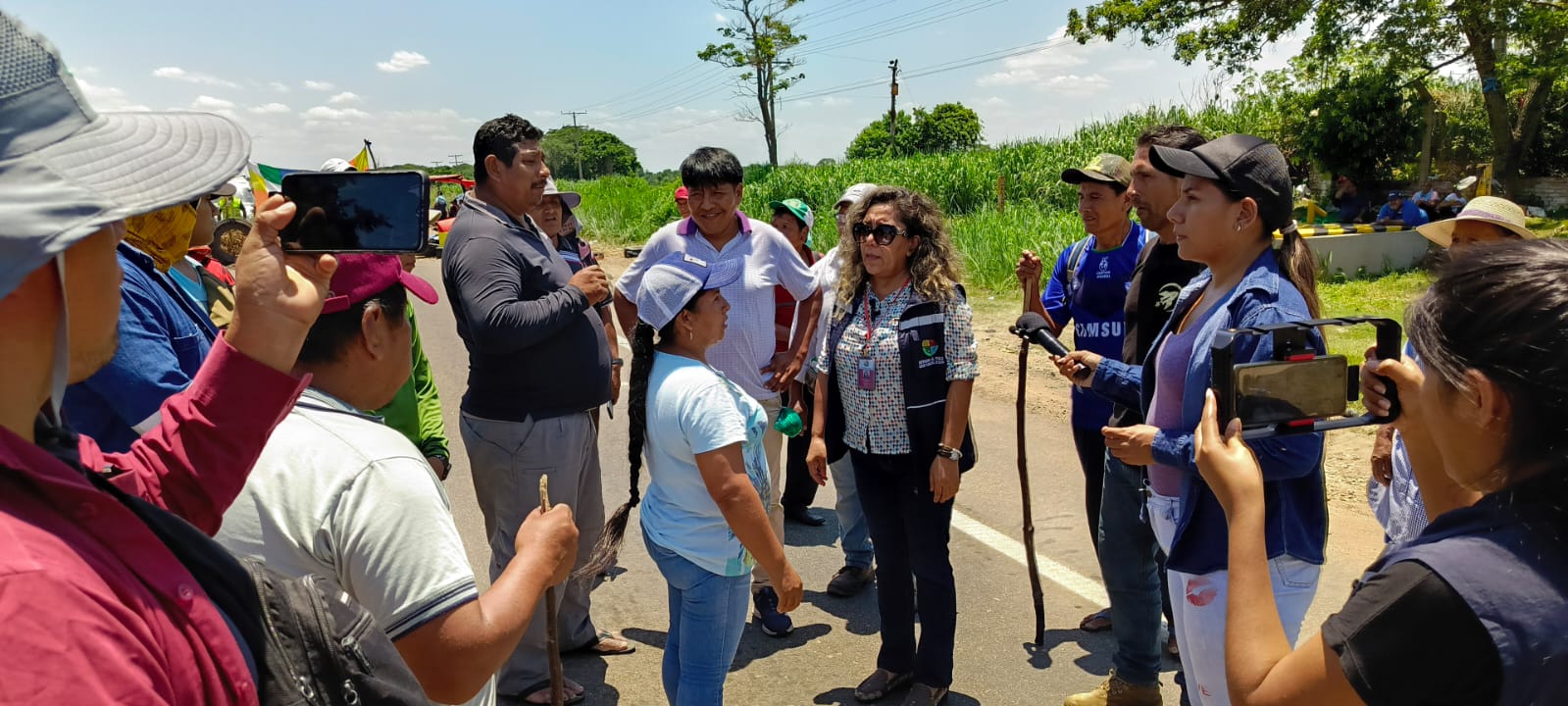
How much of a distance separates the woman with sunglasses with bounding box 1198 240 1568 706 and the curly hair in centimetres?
206

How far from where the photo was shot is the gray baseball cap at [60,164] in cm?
83

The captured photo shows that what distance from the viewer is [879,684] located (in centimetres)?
360

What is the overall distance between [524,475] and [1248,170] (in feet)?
8.57

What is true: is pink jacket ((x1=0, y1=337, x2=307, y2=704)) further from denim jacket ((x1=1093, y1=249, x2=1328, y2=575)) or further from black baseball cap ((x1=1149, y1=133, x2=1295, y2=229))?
black baseball cap ((x1=1149, y1=133, x2=1295, y2=229))

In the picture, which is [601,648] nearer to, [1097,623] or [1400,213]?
[1097,623]

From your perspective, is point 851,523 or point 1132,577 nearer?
point 1132,577

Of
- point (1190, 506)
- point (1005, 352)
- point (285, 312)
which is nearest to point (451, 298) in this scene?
point (285, 312)

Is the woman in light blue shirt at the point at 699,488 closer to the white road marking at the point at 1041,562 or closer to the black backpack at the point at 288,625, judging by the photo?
the black backpack at the point at 288,625

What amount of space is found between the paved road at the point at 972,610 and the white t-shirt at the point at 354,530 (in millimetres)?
1929

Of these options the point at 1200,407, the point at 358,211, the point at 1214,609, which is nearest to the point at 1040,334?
the point at 1200,407

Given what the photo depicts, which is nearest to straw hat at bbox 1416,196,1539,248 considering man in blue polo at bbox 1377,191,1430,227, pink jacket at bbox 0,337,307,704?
pink jacket at bbox 0,337,307,704

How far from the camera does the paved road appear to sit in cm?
375

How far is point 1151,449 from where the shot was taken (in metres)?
2.53

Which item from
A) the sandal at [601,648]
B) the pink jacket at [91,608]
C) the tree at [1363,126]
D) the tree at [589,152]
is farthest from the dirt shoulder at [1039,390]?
the tree at [589,152]
